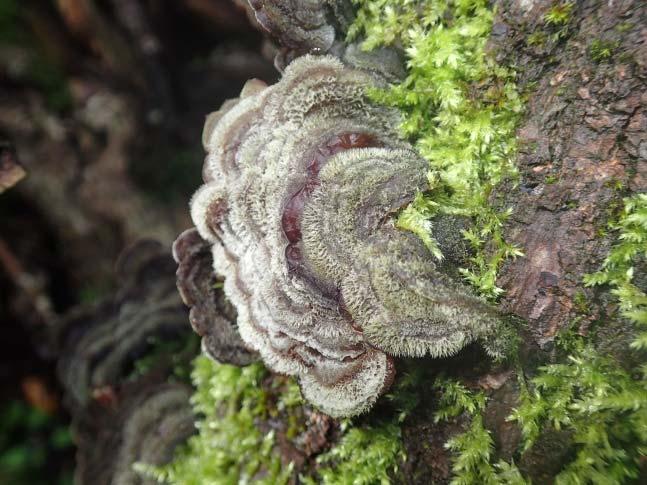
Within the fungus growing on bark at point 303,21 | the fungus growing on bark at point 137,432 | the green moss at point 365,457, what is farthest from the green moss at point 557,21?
the fungus growing on bark at point 137,432

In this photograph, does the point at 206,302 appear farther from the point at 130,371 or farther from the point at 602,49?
the point at 602,49

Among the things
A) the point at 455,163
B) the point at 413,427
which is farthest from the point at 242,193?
the point at 413,427

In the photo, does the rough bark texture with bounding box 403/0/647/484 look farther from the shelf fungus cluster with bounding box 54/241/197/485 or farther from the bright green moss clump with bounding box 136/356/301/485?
the shelf fungus cluster with bounding box 54/241/197/485

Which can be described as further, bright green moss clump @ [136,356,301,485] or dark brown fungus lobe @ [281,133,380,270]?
bright green moss clump @ [136,356,301,485]

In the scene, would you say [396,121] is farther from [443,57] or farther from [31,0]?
[31,0]

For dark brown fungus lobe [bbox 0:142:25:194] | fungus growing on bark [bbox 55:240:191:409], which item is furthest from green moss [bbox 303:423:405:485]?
dark brown fungus lobe [bbox 0:142:25:194]
